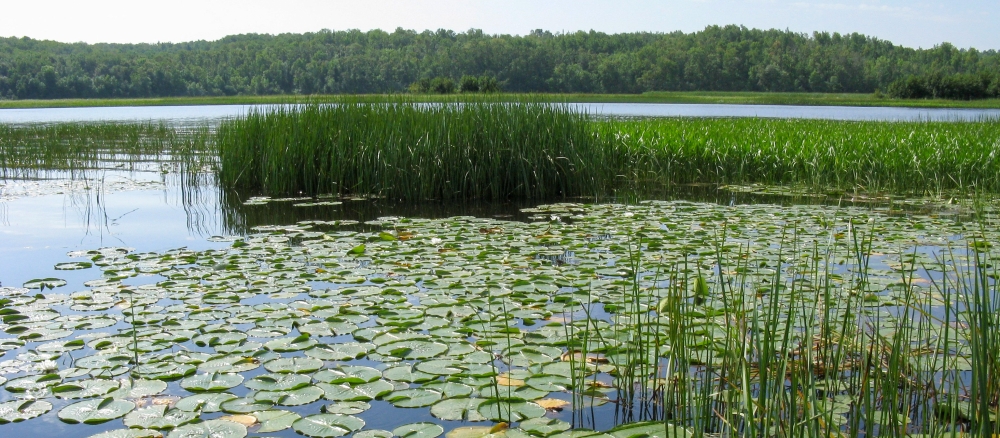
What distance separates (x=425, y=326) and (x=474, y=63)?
209 feet

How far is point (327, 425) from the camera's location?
2.64m

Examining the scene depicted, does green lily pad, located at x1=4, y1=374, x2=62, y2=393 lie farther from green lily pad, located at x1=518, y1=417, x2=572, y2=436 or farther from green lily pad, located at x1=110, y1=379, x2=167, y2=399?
green lily pad, located at x1=518, y1=417, x2=572, y2=436

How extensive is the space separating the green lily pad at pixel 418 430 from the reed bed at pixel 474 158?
610 centimetres

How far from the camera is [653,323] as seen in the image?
3320mm

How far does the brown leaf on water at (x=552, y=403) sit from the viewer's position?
2811mm

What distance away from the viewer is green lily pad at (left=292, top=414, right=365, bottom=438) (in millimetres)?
2584

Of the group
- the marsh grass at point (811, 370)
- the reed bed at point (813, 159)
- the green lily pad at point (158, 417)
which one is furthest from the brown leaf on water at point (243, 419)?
the reed bed at point (813, 159)

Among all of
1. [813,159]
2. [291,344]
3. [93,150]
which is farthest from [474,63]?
[291,344]

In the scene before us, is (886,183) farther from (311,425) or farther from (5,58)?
(5,58)

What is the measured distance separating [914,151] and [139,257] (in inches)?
384

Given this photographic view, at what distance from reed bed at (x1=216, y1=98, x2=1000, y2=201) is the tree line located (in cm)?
3664

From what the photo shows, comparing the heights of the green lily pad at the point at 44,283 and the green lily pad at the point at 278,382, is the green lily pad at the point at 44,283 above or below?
above

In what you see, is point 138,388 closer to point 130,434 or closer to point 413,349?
point 130,434

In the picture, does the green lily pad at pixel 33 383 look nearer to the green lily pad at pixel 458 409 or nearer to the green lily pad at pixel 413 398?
the green lily pad at pixel 413 398
